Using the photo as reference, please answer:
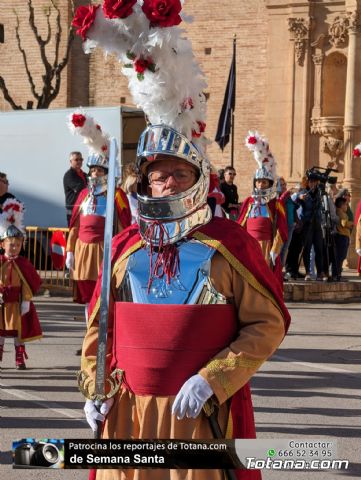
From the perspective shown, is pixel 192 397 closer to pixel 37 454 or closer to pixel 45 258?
pixel 37 454

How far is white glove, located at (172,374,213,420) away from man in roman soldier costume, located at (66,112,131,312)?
7.52m

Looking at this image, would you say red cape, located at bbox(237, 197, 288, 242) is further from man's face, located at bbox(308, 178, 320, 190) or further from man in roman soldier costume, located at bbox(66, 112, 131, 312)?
man's face, located at bbox(308, 178, 320, 190)

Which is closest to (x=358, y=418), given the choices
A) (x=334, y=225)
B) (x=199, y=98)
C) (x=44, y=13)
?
(x=199, y=98)

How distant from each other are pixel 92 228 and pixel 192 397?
313 inches

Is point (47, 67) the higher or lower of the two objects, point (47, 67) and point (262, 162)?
the higher

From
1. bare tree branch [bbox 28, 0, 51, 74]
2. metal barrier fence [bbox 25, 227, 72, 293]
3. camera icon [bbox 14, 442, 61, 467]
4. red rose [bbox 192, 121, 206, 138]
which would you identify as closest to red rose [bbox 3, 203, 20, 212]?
red rose [bbox 192, 121, 206, 138]

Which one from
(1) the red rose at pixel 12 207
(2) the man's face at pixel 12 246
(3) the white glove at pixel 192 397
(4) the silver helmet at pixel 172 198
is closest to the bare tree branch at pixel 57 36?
(1) the red rose at pixel 12 207

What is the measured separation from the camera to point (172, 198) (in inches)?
197

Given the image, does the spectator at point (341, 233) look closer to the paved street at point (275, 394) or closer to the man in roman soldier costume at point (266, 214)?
the man in roman soldier costume at point (266, 214)

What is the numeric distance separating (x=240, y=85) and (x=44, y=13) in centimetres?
665

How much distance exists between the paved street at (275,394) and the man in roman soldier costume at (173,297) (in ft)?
8.31

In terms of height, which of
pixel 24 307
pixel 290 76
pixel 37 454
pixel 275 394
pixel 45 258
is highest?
pixel 290 76

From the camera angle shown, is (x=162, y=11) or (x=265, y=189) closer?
(x=162, y=11)

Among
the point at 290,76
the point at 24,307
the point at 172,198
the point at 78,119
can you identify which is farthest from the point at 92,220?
the point at 290,76
